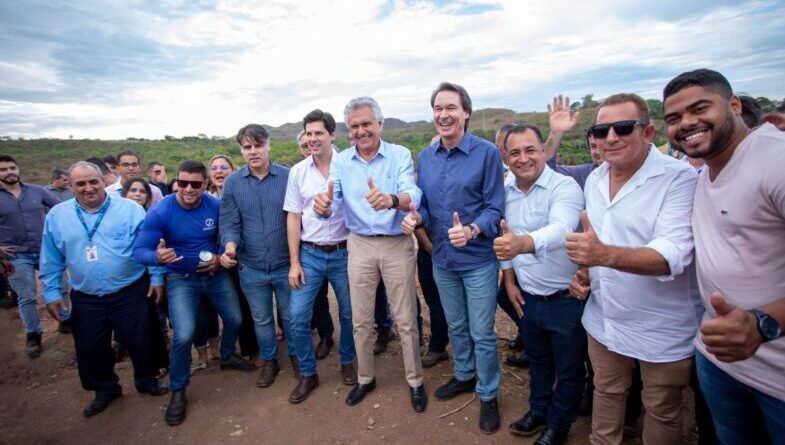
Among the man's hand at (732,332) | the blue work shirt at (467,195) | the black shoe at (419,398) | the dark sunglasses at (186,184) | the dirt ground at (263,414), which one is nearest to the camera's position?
the man's hand at (732,332)

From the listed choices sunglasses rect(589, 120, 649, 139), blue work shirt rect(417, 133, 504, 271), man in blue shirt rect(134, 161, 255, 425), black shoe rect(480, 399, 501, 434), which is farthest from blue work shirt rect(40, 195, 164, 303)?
sunglasses rect(589, 120, 649, 139)

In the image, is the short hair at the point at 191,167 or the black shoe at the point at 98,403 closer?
the short hair at the point at 191,167

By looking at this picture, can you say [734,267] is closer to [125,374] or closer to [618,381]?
[618,381]

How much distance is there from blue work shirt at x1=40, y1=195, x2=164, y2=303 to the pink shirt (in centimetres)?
453

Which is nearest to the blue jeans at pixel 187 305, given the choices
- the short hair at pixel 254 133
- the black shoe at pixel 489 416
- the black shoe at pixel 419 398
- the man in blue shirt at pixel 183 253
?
the man in blue shirt at pixel 183 253

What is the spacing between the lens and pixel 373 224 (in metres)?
3.26

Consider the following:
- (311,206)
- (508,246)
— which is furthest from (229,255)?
(508,246)

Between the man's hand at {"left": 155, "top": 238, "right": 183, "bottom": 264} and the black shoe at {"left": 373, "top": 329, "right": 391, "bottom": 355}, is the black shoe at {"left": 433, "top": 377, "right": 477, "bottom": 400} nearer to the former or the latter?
the black shoe at {"left": 373, "top": 329, "right": 391, "bottom": 355}

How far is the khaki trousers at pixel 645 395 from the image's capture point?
214 cm

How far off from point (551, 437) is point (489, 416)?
0.49 metres

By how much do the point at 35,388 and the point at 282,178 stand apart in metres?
3.87

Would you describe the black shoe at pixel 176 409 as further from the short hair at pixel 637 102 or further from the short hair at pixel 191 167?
the short hair at pixel 637 102

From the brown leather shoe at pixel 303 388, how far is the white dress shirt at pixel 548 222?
7.54ft

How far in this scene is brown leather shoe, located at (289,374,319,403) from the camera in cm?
370
